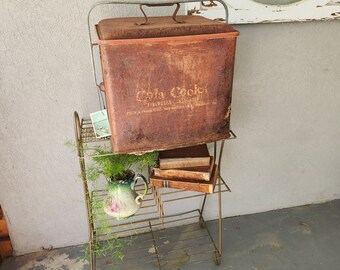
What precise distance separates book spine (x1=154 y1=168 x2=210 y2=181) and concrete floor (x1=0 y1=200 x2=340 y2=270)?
1.87ft

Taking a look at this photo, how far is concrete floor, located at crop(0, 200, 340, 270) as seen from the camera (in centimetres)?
161

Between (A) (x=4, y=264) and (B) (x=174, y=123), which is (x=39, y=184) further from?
(B) (x=174, y=123)

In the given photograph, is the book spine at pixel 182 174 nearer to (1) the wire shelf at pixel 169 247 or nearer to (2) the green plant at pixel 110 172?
(2) the green plant at pixel 110 172

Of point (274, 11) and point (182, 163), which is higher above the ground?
point (274, 11)

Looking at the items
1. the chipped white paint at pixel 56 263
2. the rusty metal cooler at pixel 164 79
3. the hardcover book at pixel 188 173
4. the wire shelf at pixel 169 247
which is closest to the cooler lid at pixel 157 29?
the rusty metal cooler at pixel 164 79

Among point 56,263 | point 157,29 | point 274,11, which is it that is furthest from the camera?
point 56,263

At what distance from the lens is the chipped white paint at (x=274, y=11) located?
1.36 metres

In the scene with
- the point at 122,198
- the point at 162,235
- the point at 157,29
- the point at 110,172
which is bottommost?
the point at 162,235

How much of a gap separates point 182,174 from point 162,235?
65 cm

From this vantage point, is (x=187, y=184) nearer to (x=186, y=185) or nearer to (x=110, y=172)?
(x=186, y=185)

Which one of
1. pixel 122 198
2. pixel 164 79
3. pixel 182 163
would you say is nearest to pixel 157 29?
pixel 164 79

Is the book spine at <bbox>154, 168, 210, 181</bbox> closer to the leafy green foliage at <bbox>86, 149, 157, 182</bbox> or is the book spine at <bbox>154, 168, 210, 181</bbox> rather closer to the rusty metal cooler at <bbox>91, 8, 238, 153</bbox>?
the leafy green foliage at <bbox>86, 149, 157, 182</bbox>

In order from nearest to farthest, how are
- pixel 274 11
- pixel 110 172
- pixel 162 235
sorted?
pixel 110 172
pixel 274 11
pixel 162 235

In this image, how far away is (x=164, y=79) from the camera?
1042 mm
